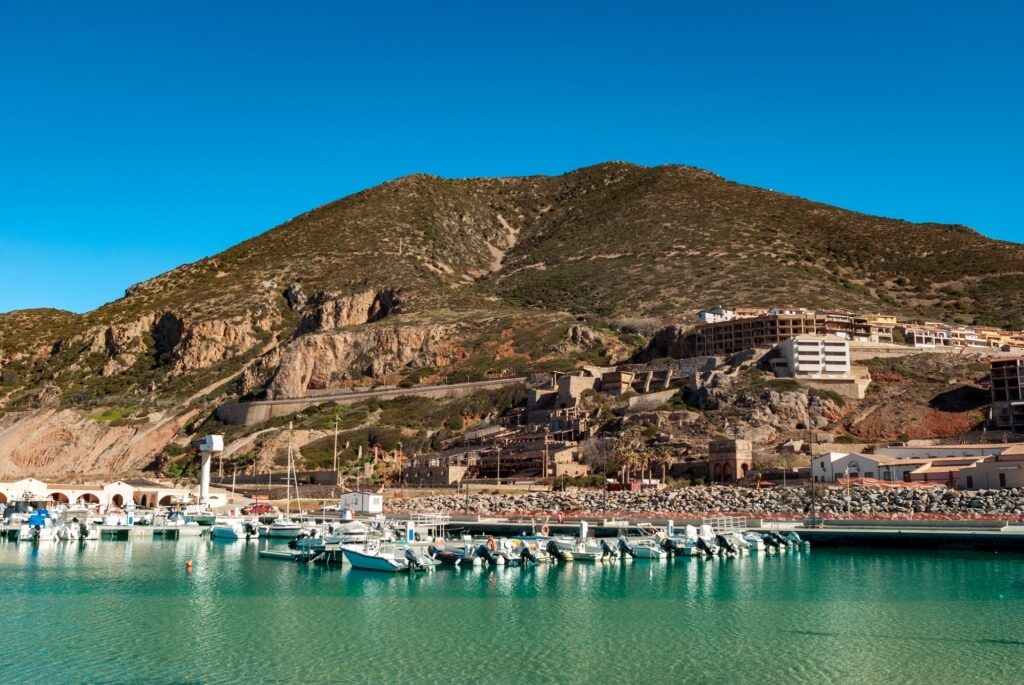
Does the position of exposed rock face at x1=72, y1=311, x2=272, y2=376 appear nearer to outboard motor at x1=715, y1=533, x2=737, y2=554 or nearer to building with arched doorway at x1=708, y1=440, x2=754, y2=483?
building with arched doorway at x1=708, y1=440, x2=754, y2=483

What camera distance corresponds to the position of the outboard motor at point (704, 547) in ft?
152

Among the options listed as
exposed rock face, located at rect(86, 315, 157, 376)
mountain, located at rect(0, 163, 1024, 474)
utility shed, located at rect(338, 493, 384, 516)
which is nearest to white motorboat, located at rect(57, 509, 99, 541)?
utility shed, located at rect(338, 493, 384, 516)

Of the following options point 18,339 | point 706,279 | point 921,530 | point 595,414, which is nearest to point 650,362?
point 595,414

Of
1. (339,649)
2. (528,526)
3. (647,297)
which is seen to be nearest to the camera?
(339,649)

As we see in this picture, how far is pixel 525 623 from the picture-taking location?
28.7 metres

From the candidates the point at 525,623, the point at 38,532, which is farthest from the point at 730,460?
the point at 38,532

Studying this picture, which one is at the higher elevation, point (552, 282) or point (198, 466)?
point (552, 282)

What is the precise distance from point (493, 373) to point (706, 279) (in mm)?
39471

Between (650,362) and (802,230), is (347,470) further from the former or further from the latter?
(802,230)

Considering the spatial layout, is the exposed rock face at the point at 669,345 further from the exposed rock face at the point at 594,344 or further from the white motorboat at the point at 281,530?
the white motorboat at the point at 281,530

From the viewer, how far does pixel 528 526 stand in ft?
184

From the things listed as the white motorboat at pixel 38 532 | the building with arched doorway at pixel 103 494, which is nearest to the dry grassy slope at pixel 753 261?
the building with arched doorway at pixel 103 494

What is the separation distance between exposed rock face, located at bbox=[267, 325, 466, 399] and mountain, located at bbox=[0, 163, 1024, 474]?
0.19 meters

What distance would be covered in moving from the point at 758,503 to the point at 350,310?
82603 millimetres
